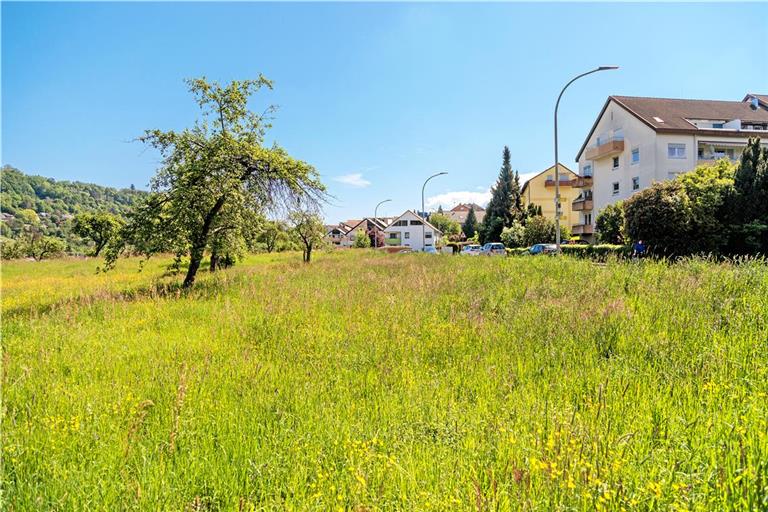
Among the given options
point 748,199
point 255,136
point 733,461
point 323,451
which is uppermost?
point 255,136

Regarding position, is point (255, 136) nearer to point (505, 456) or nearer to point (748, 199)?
point (505, 456)

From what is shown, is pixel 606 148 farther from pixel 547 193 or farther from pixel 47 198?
pixel 47 198

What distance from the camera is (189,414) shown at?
3141 mm

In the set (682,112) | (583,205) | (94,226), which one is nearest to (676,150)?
(682,112)

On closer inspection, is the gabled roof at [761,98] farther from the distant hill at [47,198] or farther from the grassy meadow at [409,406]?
the distant hill at [47,198]

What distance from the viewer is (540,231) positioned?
4144 centimetres

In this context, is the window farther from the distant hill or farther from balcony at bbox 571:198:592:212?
the distant hill

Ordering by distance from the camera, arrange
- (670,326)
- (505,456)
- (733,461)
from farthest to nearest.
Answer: (670,326) < (505,456) < (733,461)

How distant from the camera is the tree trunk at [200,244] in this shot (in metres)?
11.1

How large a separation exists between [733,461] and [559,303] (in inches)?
172

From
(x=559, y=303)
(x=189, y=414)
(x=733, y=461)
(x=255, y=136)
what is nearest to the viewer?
(x=733, y=461)

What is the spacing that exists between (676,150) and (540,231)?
15.0m

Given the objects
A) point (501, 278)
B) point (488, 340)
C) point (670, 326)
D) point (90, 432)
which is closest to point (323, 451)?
point (90, 432)

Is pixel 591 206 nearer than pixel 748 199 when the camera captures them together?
No
